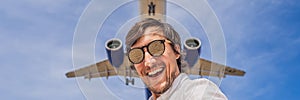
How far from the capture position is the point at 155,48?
1.51 meters

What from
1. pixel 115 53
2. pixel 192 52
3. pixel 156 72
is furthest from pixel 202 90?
pixel 115 53

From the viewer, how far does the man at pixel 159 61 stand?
1517 mm

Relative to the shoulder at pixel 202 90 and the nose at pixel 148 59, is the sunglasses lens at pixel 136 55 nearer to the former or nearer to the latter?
the nose at pixel 148 59

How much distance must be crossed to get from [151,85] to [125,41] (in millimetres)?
221

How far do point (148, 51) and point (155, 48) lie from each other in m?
0.03

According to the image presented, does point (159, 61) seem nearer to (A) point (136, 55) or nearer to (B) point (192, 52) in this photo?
(A) point (136, 55)

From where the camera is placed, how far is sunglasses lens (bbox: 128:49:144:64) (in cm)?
152

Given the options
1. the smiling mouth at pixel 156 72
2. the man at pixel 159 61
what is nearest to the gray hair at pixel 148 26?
the man at pixel 159 61

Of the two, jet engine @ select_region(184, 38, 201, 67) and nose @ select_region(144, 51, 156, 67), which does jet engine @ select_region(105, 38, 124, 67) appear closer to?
nose @ select_region(144, 51, 156, 67)

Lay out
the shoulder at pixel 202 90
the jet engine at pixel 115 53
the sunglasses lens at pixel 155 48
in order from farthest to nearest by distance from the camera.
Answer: the jet engine at pixel 115 53, the sunglasses lens at pixel 155 48, the shoulder at pixel 202 90

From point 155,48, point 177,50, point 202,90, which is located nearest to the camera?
point 202,90

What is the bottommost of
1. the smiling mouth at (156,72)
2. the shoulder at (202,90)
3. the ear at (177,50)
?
the shoulder at (202,90)

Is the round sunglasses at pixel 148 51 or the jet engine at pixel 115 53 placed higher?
the jet engine at pixel 115 53

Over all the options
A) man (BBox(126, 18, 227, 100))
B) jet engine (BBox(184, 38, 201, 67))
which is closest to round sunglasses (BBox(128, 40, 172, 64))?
man (BBox(126, 18, 227, 100))
